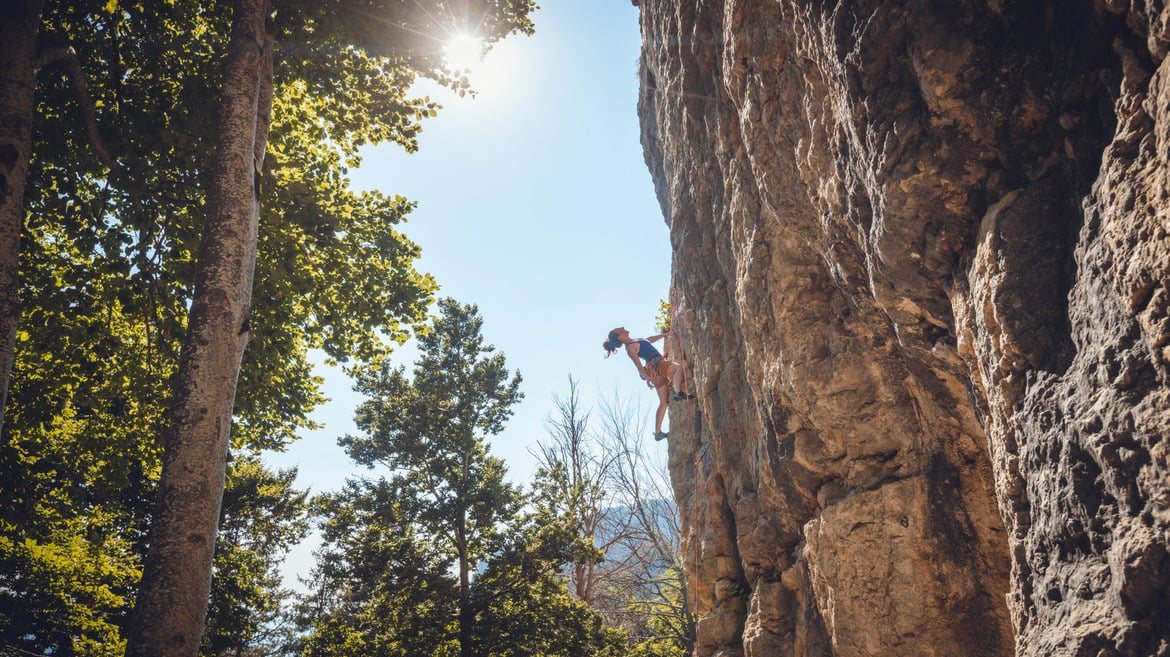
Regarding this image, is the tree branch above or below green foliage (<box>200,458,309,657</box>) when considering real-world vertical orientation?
above

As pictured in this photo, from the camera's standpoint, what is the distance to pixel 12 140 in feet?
14.9

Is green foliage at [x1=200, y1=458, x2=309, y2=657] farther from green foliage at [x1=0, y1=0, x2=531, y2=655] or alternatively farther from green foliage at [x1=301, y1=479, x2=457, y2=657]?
green foliage at [x1=0, y1=0, x2=531, y2=655]

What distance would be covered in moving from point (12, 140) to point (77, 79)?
1.43 m

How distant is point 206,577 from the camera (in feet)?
13.3

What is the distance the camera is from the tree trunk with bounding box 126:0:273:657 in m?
3.81

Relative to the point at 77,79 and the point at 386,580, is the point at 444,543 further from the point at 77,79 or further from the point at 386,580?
the point at 77,79

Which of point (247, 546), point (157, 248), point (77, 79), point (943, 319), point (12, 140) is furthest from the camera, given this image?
point (247, 546)

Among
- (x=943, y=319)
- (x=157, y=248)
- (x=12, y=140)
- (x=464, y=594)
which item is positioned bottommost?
(x=464, y=594)

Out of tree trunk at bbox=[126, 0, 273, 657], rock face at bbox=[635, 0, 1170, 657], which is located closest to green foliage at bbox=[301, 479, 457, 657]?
rock face at bbox=[635, 0, 1170, 657]

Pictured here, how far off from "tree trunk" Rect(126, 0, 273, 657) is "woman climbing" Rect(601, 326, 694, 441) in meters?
7.46

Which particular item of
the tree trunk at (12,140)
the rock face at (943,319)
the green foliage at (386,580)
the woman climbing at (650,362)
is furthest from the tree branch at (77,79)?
the green foliage at (386,580)

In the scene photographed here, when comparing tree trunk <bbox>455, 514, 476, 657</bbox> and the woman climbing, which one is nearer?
the woman climbing

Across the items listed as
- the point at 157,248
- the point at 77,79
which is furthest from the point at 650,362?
the point at 77,79

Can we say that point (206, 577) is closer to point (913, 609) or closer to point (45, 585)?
point (913, 609)
